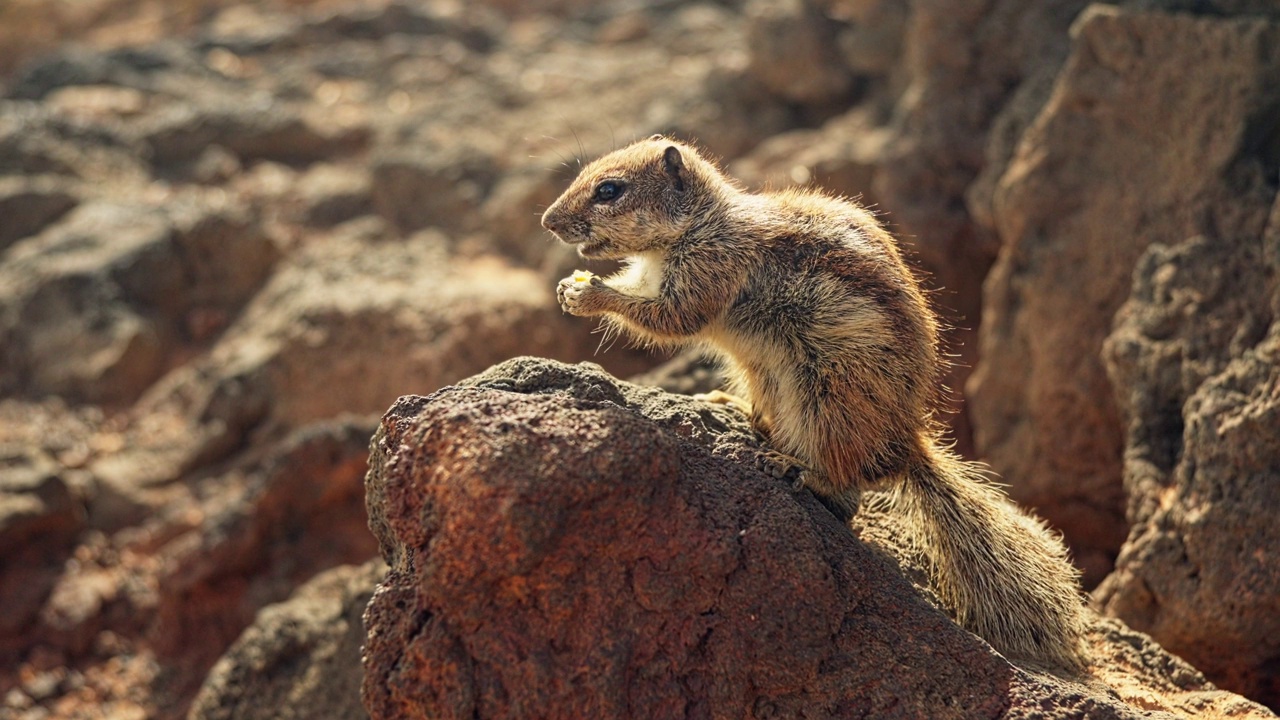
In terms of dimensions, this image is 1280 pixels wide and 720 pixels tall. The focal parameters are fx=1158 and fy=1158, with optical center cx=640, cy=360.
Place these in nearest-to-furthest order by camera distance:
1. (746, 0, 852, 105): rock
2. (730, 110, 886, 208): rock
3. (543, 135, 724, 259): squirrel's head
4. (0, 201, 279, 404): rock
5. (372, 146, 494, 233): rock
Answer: (543, 135, 724, 259): squirrel's head → (730, 110, 886, 208): rock → (0, 201, 279, 404): rock → (746, 0, 852, 105): rock → (372, 146, 494, 233): rock

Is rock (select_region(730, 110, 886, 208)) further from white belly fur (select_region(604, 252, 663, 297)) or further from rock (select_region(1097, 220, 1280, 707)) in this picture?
white belly fur (select_region(604, 252, 663, 297))

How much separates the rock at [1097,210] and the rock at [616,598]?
283 cm

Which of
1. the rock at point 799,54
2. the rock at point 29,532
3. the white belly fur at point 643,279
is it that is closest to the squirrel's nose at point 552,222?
the white belly fur at point 643,279

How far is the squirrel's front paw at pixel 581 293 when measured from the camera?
4845mm

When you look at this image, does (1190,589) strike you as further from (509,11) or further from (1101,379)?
(509,11)

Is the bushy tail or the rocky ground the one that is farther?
the rocky ground

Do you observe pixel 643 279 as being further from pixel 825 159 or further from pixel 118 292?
pixel 118 292

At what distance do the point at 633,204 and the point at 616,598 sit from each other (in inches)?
85.7

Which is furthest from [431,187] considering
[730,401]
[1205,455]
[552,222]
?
[1205,455]

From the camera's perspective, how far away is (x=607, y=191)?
206 inches

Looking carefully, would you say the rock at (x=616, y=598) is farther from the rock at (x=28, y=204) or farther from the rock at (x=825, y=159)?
the rock at (x=28, y=204)

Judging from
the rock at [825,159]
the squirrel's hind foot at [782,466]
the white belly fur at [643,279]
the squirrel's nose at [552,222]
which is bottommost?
the rock at [825,159]

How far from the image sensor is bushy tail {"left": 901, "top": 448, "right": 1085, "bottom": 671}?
415 centimetres

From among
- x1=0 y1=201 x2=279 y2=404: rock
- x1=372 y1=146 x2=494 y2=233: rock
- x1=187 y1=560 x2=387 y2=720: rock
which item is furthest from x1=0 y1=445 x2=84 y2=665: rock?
x1=372 y1=146 x2=494 y2=233: rock
